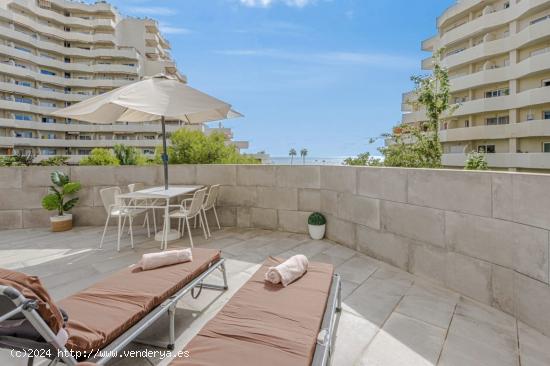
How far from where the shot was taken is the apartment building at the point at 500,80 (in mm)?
22484

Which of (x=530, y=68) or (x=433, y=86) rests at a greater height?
(x=530, y=68)

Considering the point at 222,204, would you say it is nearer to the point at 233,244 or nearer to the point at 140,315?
the point at 233,244

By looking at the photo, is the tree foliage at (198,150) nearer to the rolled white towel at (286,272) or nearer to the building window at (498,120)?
the rolled white towel at (286,272)

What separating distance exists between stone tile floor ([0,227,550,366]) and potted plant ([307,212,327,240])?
0.72 ft

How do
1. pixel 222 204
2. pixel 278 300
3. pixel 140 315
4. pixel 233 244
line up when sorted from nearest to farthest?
1. pixel 140 315
2. pixel 278 300
3. pixel 233 244
4. pixel 222 204

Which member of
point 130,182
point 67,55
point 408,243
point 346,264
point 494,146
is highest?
point 67,55

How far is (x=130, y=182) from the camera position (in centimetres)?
577

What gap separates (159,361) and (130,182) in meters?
4.55

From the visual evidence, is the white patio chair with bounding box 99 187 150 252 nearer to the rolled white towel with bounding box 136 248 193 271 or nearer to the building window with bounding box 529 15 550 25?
the rolled white towel with bounding box 136 248 193 271

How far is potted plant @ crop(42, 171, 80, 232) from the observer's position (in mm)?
5194

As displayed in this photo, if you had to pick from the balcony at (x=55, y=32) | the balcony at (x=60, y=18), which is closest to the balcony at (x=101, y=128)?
the balcony at (x=55, y=32)

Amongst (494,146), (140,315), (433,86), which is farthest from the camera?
(494,146)

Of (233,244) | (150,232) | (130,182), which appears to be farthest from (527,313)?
(130,182)

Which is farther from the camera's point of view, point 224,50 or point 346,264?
point 224,50
